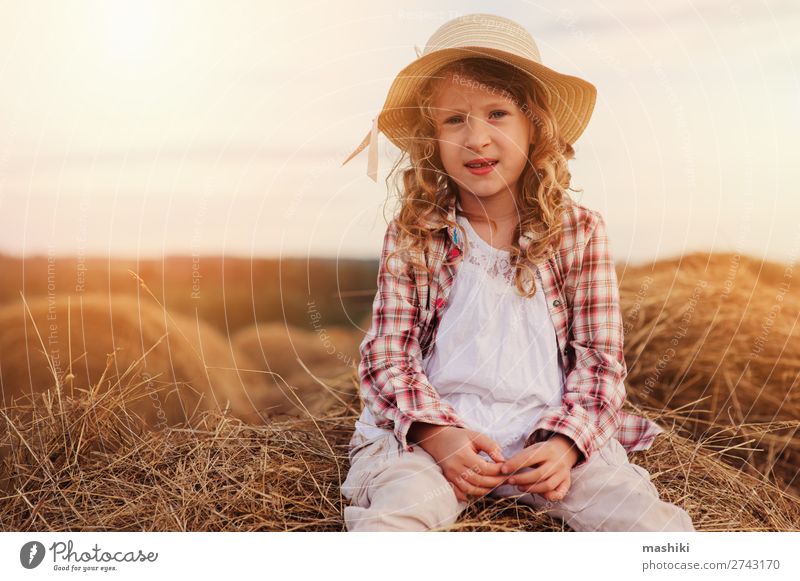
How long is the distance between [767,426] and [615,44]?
3.00ft

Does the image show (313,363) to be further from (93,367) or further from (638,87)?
(638,87)

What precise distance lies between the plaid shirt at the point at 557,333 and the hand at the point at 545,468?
0.15 feet

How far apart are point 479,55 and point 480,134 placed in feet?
0.51

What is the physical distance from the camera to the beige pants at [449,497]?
1403mm

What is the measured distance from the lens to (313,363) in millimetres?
2123

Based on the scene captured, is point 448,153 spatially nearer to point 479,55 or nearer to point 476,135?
point 476,135

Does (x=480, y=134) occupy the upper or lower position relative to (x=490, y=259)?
upper

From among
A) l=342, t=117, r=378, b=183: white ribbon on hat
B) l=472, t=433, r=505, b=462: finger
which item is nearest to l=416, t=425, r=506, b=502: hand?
l=472, t=433, r=505, b=462: finger

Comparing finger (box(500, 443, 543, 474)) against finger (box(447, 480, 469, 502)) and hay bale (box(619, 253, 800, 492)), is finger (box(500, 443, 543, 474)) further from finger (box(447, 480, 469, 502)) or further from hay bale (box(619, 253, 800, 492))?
hay bale (box(619, 253, 800, 492))

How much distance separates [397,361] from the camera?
1.59 meters

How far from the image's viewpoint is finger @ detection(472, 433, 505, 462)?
1457mm

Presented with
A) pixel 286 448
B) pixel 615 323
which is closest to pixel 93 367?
pixel 286 448

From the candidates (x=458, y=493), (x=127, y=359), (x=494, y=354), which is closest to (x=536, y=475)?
(x=458, y=493)
